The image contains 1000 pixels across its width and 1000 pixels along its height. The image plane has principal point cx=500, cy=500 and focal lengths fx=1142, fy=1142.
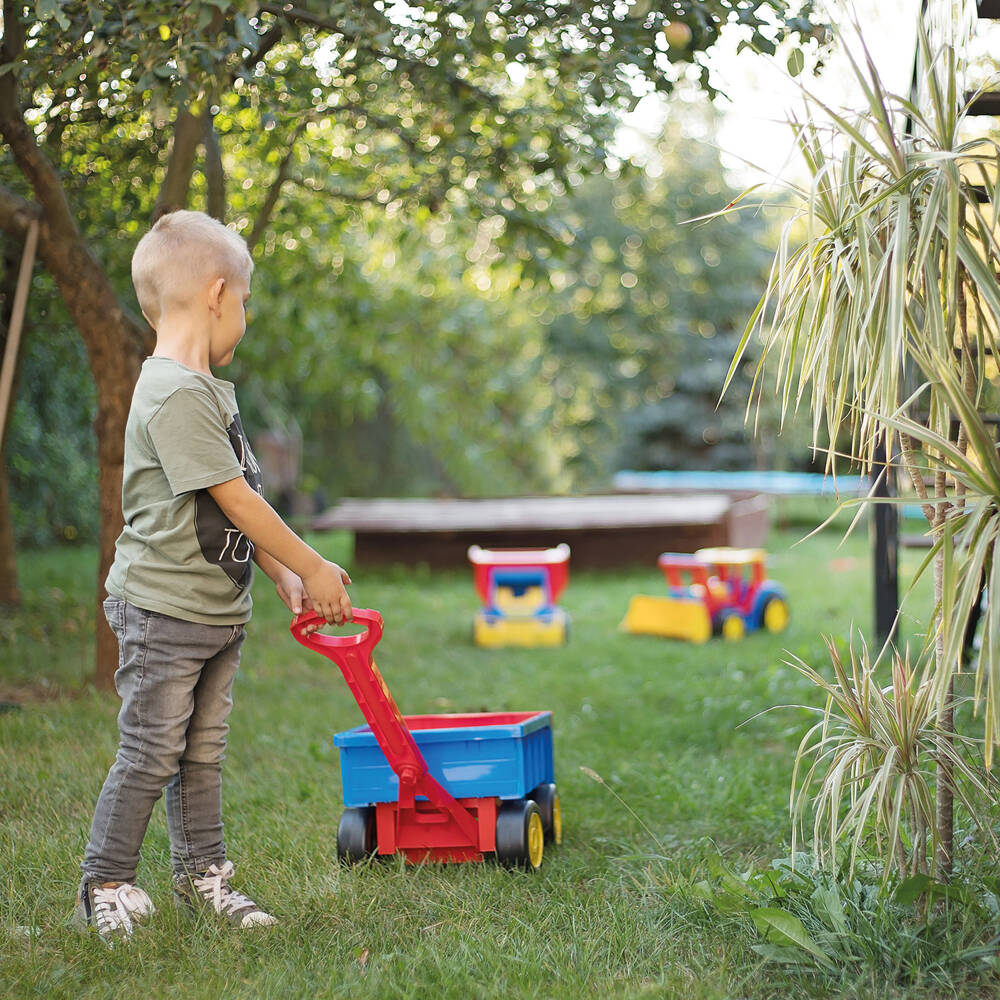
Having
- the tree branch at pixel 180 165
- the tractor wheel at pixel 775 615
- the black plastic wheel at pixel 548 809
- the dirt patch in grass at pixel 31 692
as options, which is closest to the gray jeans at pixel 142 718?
the black plastic wheel at pixel 548 809

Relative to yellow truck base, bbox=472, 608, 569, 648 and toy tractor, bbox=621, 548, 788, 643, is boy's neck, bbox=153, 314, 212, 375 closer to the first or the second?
yellow truck base, bbox=472, 608, 569, 648

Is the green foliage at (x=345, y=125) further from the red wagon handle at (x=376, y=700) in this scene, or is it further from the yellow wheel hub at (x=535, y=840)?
the yellow wheel hub at (x=535, y=840)

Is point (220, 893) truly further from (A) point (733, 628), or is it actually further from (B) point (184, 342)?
(A) point (733, 628)

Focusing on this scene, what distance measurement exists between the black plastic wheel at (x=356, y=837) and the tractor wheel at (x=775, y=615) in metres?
4.42

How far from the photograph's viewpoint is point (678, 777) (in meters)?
3.63

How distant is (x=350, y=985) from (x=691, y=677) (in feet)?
11.6

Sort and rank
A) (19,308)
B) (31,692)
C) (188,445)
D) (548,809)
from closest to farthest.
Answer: (188,445)
(548,809)
(19,308)
(31,692)

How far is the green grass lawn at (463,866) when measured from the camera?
6.84ft

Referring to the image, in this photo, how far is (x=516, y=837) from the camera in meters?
2.66

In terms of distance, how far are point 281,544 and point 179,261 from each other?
634mm

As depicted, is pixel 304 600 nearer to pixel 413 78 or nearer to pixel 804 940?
pixel 804 940

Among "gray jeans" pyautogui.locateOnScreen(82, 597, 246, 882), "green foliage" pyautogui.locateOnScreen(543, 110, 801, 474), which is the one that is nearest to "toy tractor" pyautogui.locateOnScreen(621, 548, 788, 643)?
"gray jeans" pyautogui.locateOnScreen(82, 597, 246, 882)

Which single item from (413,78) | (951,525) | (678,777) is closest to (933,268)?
(951,525)

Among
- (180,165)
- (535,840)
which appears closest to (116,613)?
(535,840)
